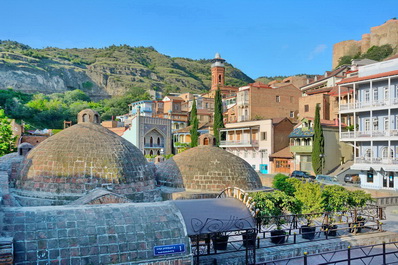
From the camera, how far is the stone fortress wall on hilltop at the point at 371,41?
81562mm

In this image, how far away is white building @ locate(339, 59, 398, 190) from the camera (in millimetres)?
32438

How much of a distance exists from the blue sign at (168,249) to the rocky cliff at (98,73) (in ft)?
396

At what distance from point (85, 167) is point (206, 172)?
716 centimetres

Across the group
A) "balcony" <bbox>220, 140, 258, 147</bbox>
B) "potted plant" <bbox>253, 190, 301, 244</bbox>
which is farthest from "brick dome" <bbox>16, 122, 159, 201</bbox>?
"balcony" <bbox>220, 140, 258, 147</bbox>

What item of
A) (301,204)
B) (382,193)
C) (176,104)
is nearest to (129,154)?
(301,204)

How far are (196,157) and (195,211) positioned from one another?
1066cm

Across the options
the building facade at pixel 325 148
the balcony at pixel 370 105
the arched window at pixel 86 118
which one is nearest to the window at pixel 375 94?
→ the balcony at pixel 370 105

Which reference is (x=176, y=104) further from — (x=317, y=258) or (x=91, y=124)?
(x=317, y=258)

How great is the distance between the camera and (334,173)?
40500 mm

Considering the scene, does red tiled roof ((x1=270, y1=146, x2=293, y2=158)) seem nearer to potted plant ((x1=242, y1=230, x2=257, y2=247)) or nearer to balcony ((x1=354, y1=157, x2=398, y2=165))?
balcony ((x1=354, y1=157, x2=398, y2=165))

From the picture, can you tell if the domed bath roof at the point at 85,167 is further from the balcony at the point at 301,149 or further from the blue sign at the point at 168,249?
the balcony at the point at 301,149

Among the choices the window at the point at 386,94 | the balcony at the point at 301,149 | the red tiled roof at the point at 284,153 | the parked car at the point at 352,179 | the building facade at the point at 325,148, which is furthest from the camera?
the red tiled roof at the point at 284,153

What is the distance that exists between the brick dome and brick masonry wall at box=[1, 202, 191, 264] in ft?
20.9

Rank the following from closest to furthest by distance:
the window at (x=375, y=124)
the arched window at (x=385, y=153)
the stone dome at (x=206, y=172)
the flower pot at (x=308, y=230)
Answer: the flower pot at (x=308, y=230) < the stone dome at (x=206, y=172) < the arched window at (x=385, y=153) < the window at (x=375, y=124)
